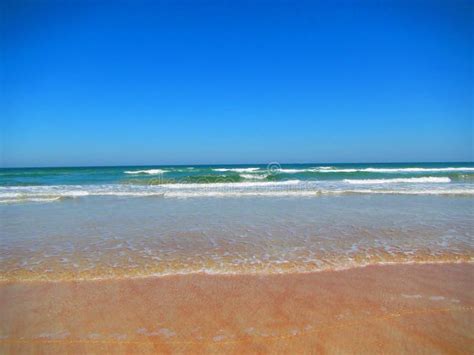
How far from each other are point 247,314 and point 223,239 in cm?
311

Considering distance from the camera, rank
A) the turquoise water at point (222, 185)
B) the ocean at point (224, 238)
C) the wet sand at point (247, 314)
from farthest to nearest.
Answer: the turquoise water at point (222, 185) → the ocean at point (224, 238) → the wet sand at point (247, 314)

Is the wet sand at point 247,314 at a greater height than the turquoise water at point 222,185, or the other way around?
the turquoise water at point 222,185

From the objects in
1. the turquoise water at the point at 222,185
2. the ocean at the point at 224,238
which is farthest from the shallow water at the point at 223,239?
the turquoise water at the point at 222,185

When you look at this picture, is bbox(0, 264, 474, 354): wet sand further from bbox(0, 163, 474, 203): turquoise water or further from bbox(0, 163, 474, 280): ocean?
bbox(0, 163, 474, 203): turquoise water

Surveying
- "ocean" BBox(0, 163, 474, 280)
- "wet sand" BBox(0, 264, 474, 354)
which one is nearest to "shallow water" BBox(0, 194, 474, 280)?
"ocean" BBox(0, 163, 474, 280)

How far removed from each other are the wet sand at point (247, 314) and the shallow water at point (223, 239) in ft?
1.63

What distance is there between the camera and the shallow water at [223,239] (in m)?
4.62

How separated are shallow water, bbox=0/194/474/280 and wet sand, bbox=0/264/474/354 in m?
0.50

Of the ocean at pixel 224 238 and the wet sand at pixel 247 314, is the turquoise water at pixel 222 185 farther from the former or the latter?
the wet sand at pixel 247 314

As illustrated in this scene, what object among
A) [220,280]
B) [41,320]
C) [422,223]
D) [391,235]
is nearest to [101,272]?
[41,320]

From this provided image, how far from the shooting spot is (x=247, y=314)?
307cm

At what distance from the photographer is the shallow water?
462cm

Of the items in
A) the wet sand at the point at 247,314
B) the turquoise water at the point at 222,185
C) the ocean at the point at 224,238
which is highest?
the turquoise water at the point at 222,185

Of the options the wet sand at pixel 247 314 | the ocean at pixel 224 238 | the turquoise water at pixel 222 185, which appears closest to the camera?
the wet sand at pixel 247 314
